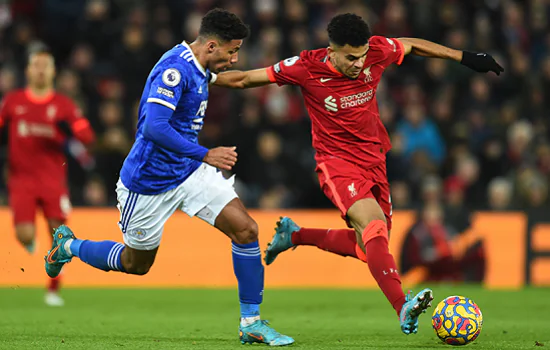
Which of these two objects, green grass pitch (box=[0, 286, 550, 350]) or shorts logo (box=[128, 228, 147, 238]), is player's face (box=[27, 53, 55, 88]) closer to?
green grass pitch (box=[0, 286, 550, 350])

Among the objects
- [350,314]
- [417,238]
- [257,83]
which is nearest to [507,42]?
[417,238]

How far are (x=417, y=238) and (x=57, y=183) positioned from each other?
4.88m

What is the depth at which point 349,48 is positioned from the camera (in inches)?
282

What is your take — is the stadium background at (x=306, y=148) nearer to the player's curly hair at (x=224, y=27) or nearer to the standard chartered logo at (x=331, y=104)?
the standard chartered logo at (x=331, y=104)

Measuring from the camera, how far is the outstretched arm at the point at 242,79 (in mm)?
7520

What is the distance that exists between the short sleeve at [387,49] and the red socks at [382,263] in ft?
4.47

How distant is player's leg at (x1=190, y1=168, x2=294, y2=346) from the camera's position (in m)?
7.09

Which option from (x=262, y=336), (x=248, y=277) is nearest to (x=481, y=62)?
(x=248, y=277)

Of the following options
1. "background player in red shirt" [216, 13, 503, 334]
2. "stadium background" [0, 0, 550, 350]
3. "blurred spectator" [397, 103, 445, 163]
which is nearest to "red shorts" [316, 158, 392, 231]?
"background player in red shirt" [216, 13, 503, 334]

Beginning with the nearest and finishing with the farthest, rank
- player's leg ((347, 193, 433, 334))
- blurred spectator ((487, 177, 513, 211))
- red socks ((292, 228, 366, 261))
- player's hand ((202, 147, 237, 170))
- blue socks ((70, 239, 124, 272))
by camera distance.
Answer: player's leg ((347, 193, 433, 334)) → player's hand ((202, 147, 237, 170)) → blue socks ((70, 239, 124, 272)) → red socks ((292, 228, 366, 261)) → blurred spectator ((487, 177, 513, 211))

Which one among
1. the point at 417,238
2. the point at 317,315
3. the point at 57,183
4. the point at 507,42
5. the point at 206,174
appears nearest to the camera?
the point at 206,174

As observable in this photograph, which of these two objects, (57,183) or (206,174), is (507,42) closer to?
(57,183)

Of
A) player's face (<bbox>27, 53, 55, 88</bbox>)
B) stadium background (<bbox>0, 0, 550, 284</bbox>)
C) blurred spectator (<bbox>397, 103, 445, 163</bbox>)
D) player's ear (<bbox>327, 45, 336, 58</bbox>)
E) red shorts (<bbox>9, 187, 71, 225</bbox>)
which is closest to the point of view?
player's ear (<bbox>327, 45, 336, 58</bbox>)

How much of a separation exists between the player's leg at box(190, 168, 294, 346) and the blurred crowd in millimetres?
5780
